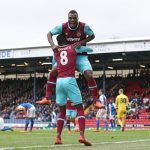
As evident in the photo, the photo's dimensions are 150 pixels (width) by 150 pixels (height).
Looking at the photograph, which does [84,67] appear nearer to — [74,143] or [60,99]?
[60,99]

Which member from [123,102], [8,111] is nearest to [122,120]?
[123,102]

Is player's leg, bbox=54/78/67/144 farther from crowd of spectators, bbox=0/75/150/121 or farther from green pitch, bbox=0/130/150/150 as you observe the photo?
crowd of spectators, bbox=0/75/150/121

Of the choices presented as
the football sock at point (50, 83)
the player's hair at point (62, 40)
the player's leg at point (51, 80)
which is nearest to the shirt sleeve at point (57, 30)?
the player's hair at point (62, 40)

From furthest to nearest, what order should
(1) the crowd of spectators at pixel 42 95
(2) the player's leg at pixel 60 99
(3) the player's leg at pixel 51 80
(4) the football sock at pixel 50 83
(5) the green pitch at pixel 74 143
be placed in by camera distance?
(1) the crowd of spectators at pixel 42 95 < (4) the football sock at pixel 50 83 < (3) the player's leg at pixel 51 80 < (2) the player's leg at pixel 60 99 < (5) the green pitch at pixel 74 143

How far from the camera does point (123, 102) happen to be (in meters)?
25.8

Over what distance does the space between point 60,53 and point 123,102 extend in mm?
17145

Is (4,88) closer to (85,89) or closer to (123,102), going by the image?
(85,89)

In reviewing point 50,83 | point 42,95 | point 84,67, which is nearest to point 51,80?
point 50,83

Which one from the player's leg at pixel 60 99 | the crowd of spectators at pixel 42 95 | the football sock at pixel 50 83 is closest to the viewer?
the player's leg at pixel 60 99

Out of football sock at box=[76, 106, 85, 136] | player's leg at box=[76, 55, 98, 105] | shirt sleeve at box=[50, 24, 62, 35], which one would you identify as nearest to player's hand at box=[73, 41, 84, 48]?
player's leg at box=[76, 55, 98, 105]

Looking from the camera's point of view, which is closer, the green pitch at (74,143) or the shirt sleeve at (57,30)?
the green pitch at (74,143)

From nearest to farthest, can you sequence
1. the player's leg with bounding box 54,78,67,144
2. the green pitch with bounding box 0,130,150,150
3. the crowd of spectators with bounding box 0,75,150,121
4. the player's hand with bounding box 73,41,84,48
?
the green pitch with bounding box 0,130,150,150, the player's hand with bounding box 73,41,84,48, the player's leg with bounding box 54,78,67,144, the crowd of spectators with bounding box 0,75,150,121

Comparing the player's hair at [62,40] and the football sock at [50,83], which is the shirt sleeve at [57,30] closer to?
the player's hair at [62,40]

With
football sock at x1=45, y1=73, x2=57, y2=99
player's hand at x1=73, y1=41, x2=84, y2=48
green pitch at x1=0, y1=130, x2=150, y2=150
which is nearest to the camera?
green pitch at x1=0, y1=130, x2=150, y2=150
